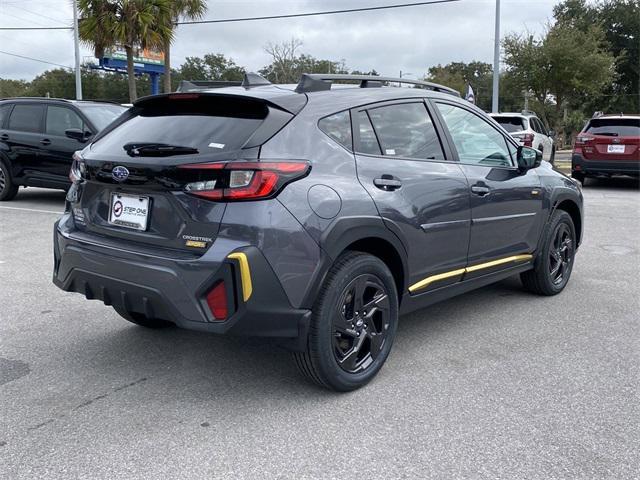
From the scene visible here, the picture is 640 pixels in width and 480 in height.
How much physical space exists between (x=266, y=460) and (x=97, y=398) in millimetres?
1113

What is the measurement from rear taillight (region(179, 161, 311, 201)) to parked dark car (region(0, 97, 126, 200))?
24.3 feet

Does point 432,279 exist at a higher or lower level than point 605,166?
lower

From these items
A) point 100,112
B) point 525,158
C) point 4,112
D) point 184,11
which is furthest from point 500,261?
point 184,11

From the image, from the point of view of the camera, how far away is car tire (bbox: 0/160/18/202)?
10656 mm

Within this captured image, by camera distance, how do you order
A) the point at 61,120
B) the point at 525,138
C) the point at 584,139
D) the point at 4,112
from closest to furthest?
the point at 61,120 < the point at 4,112 < the point at 584,139 < the point at 525,138

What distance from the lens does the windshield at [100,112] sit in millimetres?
9922

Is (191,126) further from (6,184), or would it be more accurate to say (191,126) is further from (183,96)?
(6,184)

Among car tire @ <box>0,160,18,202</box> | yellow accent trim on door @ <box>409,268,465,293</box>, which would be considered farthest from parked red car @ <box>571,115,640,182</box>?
car tire @ <box>0,160,18,202</box>

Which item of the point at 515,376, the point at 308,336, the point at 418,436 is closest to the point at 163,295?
the point at 308,336

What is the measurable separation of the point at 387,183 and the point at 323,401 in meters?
1.24

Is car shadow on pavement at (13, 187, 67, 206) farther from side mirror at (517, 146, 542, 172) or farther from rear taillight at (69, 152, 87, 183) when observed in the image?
side mirror at (517, 146, 542, 172)

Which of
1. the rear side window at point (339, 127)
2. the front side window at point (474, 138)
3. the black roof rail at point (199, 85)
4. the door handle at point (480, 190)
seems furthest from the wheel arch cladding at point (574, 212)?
the black roof rail at point (199, 85)

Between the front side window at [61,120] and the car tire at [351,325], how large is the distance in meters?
7.81

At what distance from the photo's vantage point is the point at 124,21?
69.8 ft
